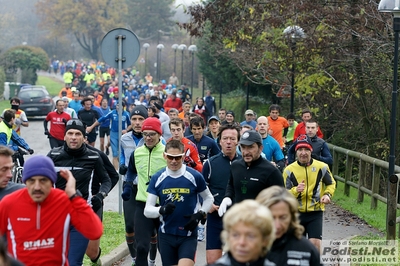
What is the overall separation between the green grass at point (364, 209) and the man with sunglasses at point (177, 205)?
5.91m

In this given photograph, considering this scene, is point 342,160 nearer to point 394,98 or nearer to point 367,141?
point 367,141

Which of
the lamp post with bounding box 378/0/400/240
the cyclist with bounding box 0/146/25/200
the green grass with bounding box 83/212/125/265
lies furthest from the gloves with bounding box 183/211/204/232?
the lamp post with bounding box 378/0/400/240

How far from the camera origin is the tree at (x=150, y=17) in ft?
354

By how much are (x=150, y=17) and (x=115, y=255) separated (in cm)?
9910

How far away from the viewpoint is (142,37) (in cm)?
11156

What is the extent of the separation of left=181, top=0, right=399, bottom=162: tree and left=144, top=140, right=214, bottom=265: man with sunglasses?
31.0 ft

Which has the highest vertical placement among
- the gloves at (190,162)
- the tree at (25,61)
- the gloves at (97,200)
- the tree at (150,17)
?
the tree at (150,17)

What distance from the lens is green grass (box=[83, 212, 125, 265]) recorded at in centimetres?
1156

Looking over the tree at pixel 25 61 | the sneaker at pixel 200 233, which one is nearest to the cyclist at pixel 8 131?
the sneaker at pixel 200 233

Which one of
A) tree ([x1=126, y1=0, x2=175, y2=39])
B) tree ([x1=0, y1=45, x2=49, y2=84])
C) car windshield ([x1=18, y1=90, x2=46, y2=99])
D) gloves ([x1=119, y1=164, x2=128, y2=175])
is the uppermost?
tree ([x1=126, y1=0, x2=175, y2=39])

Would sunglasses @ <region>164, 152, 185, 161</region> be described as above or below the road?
above

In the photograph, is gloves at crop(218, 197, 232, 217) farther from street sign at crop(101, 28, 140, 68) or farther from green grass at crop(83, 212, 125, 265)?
street sign at crop(101, 28, 140, 68)

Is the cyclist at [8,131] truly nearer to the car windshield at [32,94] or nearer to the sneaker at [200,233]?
the sneaker at [200,233]

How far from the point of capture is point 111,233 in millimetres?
12867
